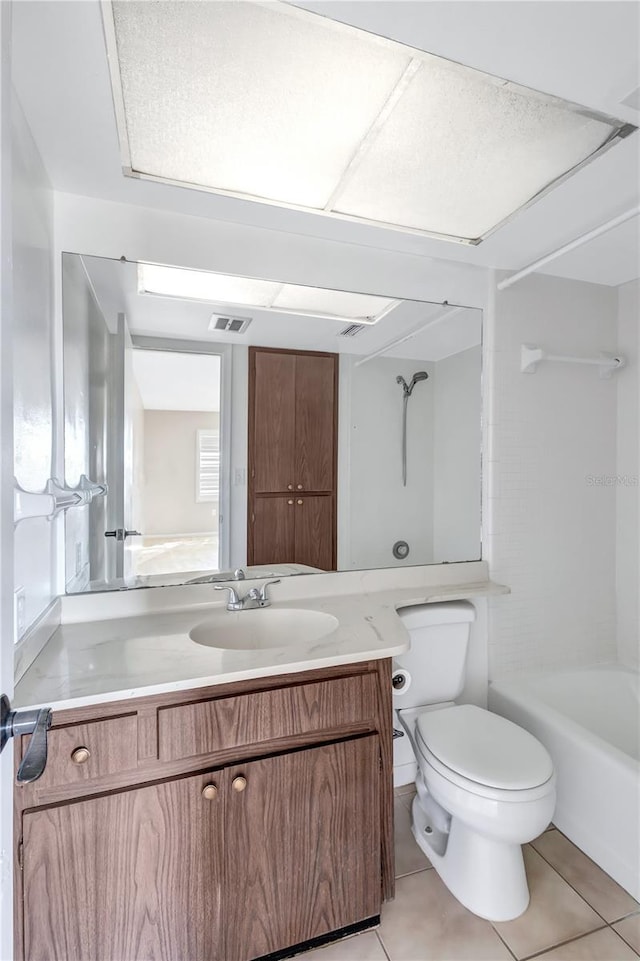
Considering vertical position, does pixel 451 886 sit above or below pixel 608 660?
below

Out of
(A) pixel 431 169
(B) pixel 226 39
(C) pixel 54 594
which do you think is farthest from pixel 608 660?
(B) pixel 226 39

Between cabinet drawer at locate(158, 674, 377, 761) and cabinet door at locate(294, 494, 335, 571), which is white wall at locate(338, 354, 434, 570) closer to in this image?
cabinet door at locate(294, 494, 335, 571)

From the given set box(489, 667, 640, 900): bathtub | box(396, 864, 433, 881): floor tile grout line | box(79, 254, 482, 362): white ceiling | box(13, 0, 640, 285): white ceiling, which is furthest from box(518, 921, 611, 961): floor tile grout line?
box(13, 0, 640, 285): white ceiling

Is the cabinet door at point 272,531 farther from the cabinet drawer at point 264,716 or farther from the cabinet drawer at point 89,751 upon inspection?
the cabinet drawer at point 89,751

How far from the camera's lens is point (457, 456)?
79.0 inches

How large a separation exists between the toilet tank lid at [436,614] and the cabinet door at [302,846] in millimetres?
541

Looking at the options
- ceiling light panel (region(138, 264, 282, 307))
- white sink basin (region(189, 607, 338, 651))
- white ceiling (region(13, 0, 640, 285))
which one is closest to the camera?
white ceiling (region(13, 0, 640, 285))

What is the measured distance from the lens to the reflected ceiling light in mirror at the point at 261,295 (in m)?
1.58

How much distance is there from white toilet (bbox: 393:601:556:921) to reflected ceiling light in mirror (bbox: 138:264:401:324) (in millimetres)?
1187

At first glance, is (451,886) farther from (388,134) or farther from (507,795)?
(388,134)

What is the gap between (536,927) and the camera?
1332mm

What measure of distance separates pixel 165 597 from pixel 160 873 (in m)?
0.73

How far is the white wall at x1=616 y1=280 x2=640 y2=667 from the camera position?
2.16 m

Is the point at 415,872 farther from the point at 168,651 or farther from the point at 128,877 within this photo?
the point at 168,651
